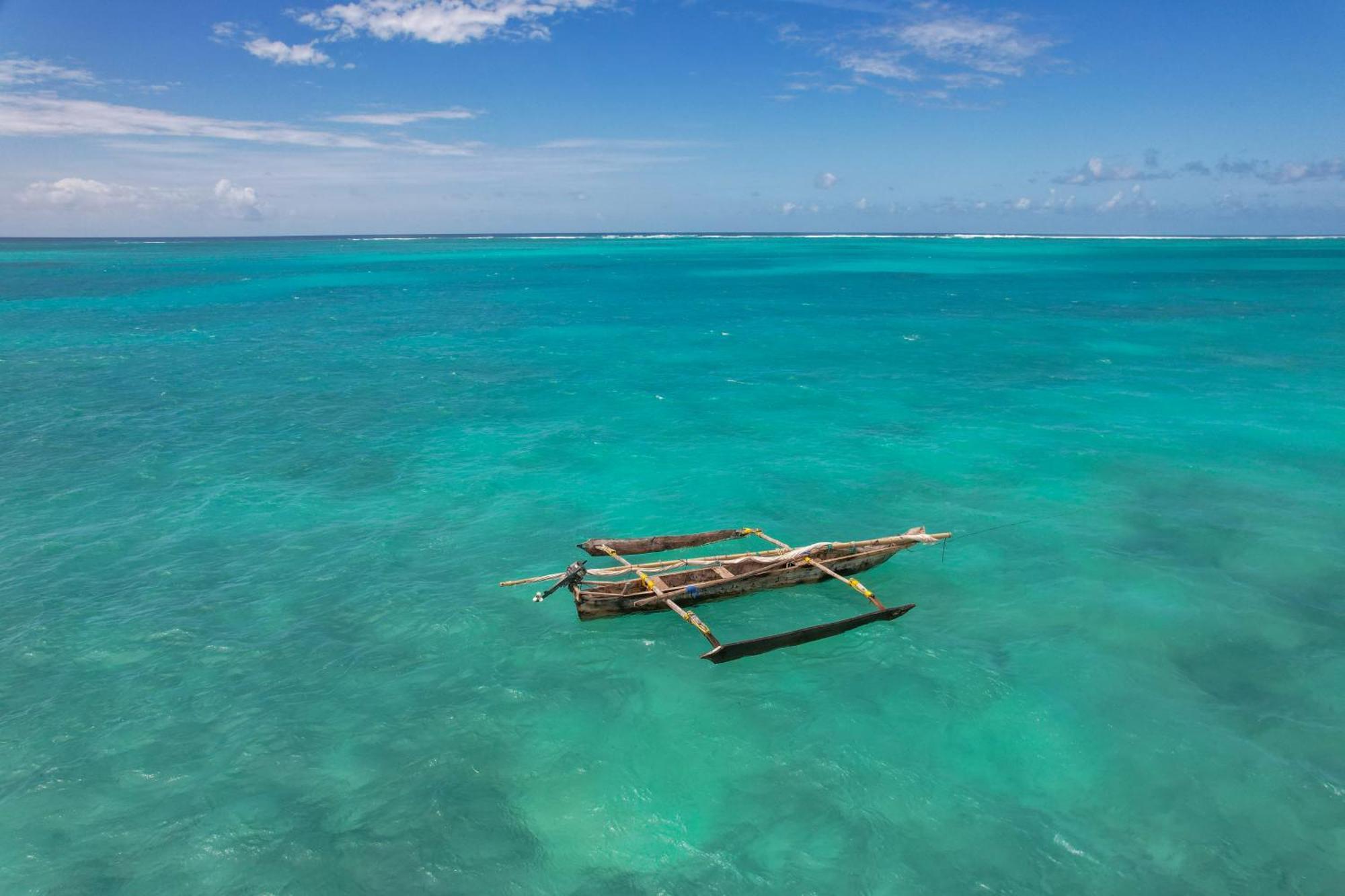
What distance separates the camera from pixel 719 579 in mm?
19562

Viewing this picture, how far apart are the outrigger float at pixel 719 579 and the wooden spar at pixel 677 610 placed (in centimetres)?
3

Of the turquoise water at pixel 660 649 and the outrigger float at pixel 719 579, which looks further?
the outrigger float at pixel 719 579

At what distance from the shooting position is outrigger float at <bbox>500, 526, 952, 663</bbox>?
703 inches

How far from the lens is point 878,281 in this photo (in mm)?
122812

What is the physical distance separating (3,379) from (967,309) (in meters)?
84.5

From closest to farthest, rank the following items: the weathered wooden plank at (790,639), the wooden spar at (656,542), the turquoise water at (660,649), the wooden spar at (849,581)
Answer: the turquoise water at (660,649)
the weathered wooden plank at (790,639)
the wooden spar at (849,581)
the wooden spar at (656,542)

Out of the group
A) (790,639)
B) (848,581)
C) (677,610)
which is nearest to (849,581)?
(848,581)

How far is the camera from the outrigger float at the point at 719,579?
17.9m

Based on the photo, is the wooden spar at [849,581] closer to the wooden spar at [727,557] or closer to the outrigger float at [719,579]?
the outrigger float at [719,579]

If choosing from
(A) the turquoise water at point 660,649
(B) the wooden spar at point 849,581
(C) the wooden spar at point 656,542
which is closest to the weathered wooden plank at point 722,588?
(B) the wooden spar at point 849,581

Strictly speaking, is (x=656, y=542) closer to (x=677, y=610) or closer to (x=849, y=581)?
(x=677, y=610)

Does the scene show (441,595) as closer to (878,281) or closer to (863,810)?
(863,810)

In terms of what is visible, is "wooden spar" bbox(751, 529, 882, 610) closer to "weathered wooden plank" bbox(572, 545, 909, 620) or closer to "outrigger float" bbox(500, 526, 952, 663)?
"outrigger float" bbox(500, 526, 952, 663)

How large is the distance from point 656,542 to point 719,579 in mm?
2949
